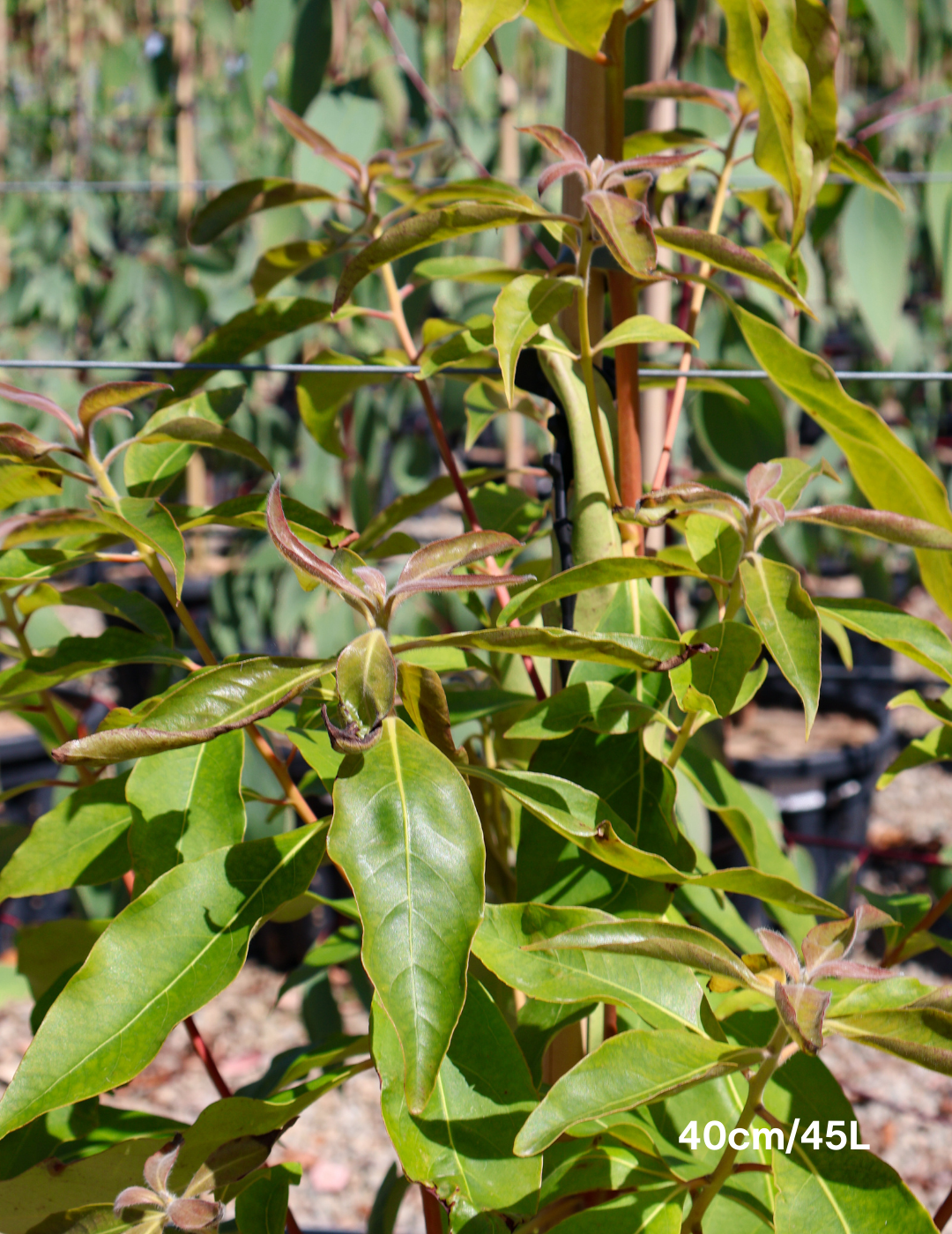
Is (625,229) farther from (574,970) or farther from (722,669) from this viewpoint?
(574,970)

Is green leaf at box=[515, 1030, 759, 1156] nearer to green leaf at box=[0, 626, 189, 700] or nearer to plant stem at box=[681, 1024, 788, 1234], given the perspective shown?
plant stem at box=[681, 1024, 788, 1234]

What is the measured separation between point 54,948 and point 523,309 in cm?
37

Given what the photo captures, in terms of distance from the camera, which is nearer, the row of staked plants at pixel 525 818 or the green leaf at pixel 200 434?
the row of staked plants at pixel 525 818

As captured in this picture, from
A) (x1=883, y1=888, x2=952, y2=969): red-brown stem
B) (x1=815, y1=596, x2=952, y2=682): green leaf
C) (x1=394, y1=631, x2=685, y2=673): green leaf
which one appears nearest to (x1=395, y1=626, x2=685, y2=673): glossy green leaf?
(x1=394, y1=631, x2=685, y2=673): green leaf

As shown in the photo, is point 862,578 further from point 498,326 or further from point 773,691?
point 498,326

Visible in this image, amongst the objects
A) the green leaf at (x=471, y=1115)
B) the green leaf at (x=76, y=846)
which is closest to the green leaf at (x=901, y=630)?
the green leaf at (x=471, y=1115)

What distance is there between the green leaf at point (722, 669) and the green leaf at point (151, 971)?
15 cm

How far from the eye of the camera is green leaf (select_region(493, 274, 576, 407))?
384mm

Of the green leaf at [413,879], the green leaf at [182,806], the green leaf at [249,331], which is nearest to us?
the green leaf at [413,879]

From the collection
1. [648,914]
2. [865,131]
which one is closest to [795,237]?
[648,914]

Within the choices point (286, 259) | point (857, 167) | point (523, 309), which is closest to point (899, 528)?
point (523, 309)

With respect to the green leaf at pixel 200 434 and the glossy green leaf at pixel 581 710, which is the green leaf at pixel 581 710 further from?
the green leaf at pixel 200 434

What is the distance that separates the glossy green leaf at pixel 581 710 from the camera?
1.32 ft

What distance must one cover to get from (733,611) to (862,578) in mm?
1523
